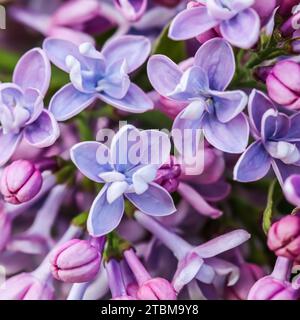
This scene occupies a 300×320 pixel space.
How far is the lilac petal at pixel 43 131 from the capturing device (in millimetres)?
677

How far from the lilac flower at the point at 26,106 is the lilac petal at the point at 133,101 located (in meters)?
0.05

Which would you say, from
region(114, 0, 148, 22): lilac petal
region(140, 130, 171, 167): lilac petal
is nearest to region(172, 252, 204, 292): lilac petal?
region(140, 130, 171, 167): lilac petal

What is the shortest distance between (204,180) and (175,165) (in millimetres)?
69

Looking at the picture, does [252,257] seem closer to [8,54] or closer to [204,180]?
[204,180]

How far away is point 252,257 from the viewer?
875mm

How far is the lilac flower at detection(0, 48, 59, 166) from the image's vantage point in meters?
0.70

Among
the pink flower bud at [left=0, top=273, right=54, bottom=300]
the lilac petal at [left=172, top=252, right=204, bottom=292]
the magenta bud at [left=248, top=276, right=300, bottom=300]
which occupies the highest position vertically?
the magenta bud at [left=248, top=276, right=300, bottom=300]

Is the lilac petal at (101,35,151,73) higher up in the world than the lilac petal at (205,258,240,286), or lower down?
higher up

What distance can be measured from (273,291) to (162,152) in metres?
0.15

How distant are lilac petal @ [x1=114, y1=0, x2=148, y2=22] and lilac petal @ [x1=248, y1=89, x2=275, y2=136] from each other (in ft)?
0.48

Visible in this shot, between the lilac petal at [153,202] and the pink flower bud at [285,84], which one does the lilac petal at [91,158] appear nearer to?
the lilac petal at [153,202]

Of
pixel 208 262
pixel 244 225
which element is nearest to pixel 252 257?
pixel 244 225

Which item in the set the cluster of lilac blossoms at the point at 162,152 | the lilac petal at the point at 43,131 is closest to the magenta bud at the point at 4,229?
the cluster of lilac blossoms at the point at 162,152

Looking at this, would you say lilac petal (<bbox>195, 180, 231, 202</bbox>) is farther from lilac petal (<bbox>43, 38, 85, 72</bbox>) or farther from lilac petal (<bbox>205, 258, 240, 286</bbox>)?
lilac petal (<bbox>43, 38, 85, 72</bbox>)
